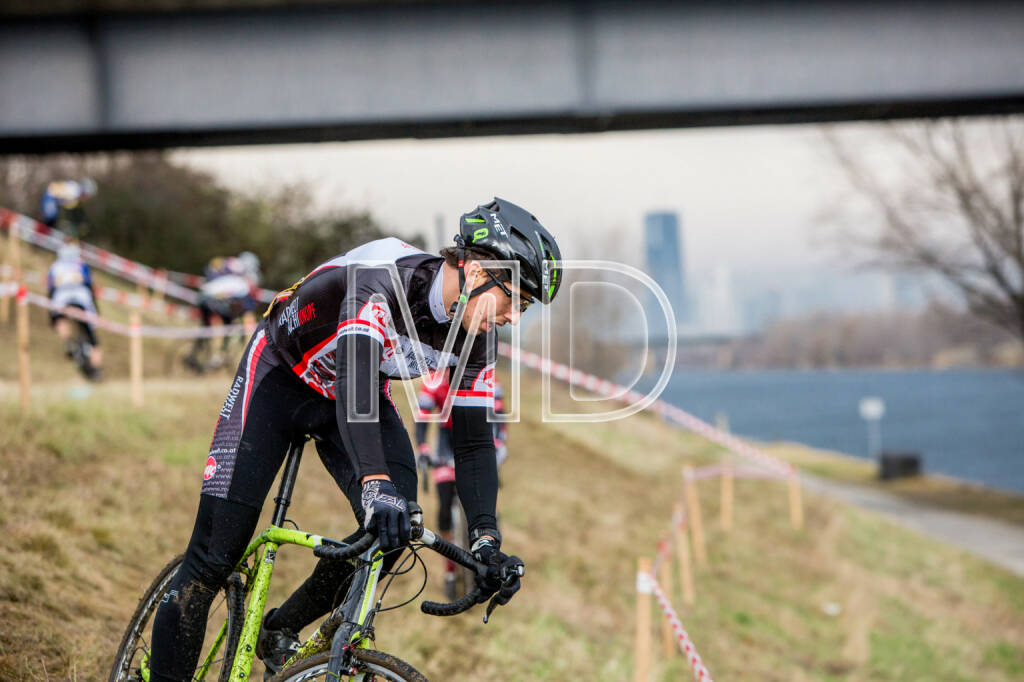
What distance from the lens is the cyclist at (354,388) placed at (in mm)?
2998

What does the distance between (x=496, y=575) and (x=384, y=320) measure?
0.94 metres

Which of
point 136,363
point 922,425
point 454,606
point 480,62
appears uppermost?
point 480,62

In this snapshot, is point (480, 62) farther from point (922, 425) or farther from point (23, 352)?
point (922, 425)

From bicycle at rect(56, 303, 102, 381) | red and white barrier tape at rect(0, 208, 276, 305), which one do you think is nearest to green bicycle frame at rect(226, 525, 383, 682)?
bicycle at rect(56, 303, 102, 381)

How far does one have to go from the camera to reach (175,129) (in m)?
12.2

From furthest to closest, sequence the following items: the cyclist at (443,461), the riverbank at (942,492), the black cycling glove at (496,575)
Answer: the riverbank at (942,492) → the cyclist at (443,461) → the black cycling glove at (496,575)

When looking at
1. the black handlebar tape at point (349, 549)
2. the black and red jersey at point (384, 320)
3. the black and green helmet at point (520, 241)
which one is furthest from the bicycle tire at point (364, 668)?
the black and green helmet at point (520, 241)

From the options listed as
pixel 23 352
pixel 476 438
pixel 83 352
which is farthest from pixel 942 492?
pixel 476 438

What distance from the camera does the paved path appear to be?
16531 millimetres

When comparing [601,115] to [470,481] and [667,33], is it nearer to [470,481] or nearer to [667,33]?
[667,33]

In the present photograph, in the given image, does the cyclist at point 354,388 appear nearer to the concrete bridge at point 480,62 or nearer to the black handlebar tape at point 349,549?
the black handlebar tape at point 349,549

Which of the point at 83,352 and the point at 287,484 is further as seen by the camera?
the point at 83,352

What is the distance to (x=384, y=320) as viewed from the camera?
303cm

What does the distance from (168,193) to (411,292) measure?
29.8 metres
